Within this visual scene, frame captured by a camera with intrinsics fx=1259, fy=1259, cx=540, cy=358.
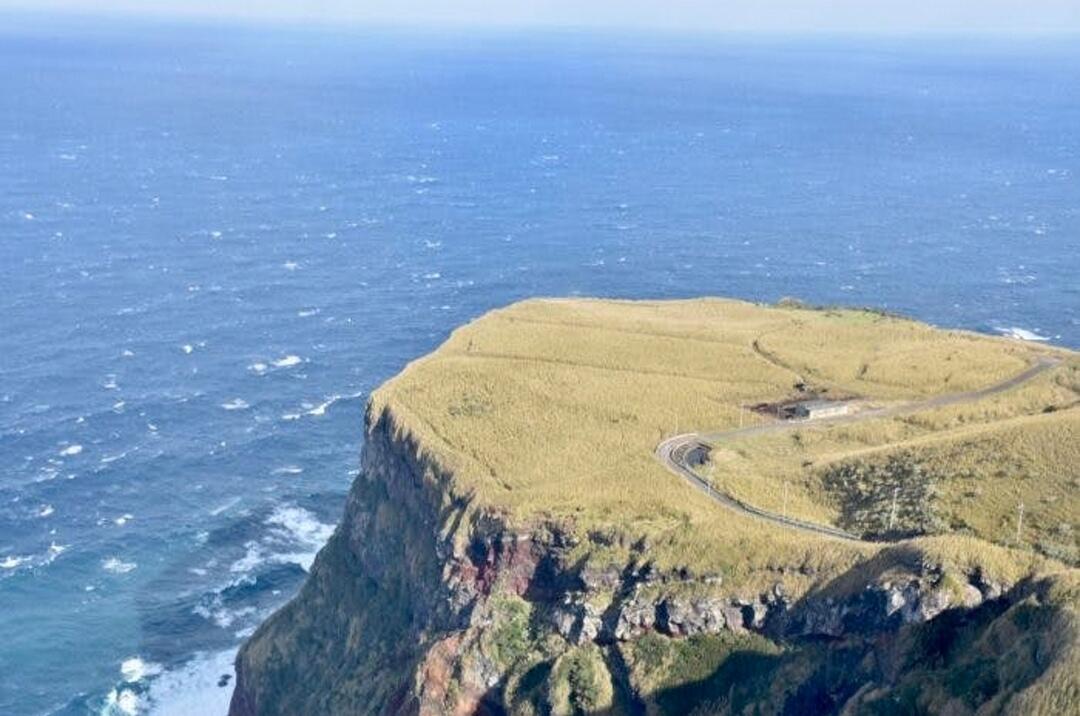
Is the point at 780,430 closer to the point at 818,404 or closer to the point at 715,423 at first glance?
the point at 715,423

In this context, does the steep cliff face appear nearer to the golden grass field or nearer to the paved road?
the golden grass field

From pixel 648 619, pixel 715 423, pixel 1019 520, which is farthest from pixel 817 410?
pixel 648 619

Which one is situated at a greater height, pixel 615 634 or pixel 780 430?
pixel 780 430

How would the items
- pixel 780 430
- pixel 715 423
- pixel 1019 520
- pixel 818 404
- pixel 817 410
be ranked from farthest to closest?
pixel 818 404 → pixel 817 410 → pixel 715 423 → pixel 780 430 → pixel 1019 520

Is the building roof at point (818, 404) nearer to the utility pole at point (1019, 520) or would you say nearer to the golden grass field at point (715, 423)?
the golden grass field at point (715, 423)

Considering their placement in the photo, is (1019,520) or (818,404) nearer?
(1019,520)

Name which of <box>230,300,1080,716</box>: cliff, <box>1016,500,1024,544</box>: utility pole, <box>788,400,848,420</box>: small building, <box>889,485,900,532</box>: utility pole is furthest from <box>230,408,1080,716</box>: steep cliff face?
<box>788,400,848,420</box>: small building
